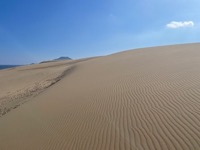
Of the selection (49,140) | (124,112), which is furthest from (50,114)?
(124,112)

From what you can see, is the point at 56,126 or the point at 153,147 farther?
the point at 56,126

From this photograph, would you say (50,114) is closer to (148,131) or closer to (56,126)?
(56,126)

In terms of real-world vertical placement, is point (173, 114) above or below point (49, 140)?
above

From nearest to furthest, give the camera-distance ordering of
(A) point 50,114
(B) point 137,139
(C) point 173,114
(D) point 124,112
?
1. (B) point 137,139
2. (C) point 173,114
3. (D) point 124,112
4. (A) point 50,114

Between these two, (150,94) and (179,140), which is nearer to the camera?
(179,140)

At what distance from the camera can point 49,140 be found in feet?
20.0

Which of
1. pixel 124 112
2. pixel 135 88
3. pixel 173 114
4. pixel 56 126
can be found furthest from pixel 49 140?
pixel 135 88

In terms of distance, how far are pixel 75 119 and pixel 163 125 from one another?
3002 millimetres

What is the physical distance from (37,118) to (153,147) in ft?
17.0

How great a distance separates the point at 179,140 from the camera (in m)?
4.51

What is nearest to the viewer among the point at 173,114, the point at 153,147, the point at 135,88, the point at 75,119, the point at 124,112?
the point at 153,147

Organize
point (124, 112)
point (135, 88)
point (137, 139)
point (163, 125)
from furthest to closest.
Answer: point (135, 88) → point (124, 112) → point (163, 125) → point (137, 139)

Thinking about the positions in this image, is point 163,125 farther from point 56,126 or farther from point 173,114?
point 56,126

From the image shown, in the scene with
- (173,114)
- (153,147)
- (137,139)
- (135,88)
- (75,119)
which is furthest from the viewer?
(135,88)
